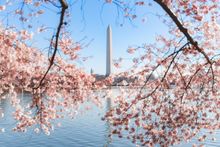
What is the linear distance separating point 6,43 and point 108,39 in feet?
Result: 169

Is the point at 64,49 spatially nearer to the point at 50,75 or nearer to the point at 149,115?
the point at 50,75

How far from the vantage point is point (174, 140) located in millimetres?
8320

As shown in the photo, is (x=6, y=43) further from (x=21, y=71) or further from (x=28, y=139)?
(x=28, y=139)

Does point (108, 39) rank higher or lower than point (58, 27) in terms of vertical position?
higher

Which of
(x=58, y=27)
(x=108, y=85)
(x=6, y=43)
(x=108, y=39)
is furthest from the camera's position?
(x=108, y=39)

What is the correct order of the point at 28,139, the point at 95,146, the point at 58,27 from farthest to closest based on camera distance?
the point at 28,139
the point at 95,146
the point at 58,27

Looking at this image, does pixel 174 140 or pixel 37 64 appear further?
pixel 37 64

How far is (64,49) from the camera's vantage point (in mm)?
11133

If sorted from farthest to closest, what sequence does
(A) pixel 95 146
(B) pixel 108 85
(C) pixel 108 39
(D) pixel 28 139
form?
(C) pixel 108 39, (D) pixel 28 139, (A) pixel 95 146, (B) pixel 108 85

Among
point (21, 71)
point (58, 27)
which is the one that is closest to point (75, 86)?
point (21, 71)

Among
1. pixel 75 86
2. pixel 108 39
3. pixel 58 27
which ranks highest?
pixel 108 39

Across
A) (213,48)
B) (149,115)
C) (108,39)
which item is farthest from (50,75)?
(108,39)

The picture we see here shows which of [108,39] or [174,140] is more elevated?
[108,39]

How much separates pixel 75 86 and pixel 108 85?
1.22 metres
